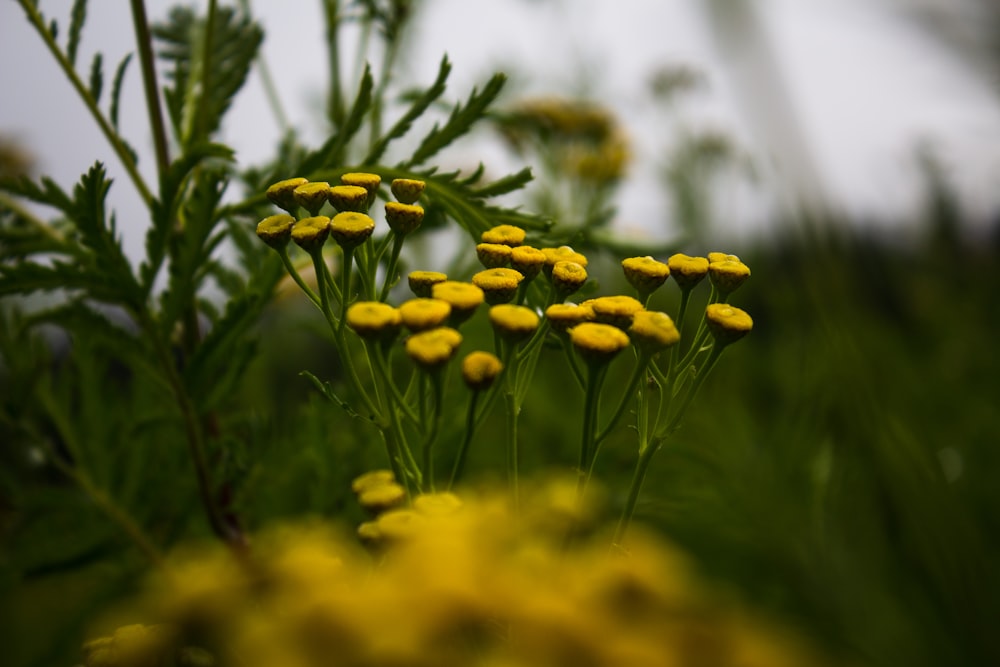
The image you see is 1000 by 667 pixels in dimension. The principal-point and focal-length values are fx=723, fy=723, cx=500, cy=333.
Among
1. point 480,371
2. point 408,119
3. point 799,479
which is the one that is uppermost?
point 408,119

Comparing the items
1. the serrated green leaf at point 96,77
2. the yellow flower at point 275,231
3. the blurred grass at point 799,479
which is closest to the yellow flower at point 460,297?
the yellow flower at point 275,231

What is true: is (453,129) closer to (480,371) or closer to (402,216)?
(402,216)

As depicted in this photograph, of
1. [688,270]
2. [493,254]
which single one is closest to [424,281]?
[493,254]

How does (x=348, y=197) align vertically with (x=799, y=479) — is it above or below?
above

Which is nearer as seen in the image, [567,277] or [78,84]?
[567,277]

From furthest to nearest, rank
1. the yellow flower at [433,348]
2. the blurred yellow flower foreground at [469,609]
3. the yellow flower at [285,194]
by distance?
the yellow flower at [285,194], the yellow flower at [433,348], the blurred yellow flower foreground at [469,609]

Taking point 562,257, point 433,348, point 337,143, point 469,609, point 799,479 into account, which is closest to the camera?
point 469,609

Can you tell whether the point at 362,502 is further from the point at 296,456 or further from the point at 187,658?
the point at 296,456

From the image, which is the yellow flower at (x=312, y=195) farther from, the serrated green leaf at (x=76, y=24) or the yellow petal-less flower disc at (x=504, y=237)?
the serrated green leaf at (x=76, y=24)
